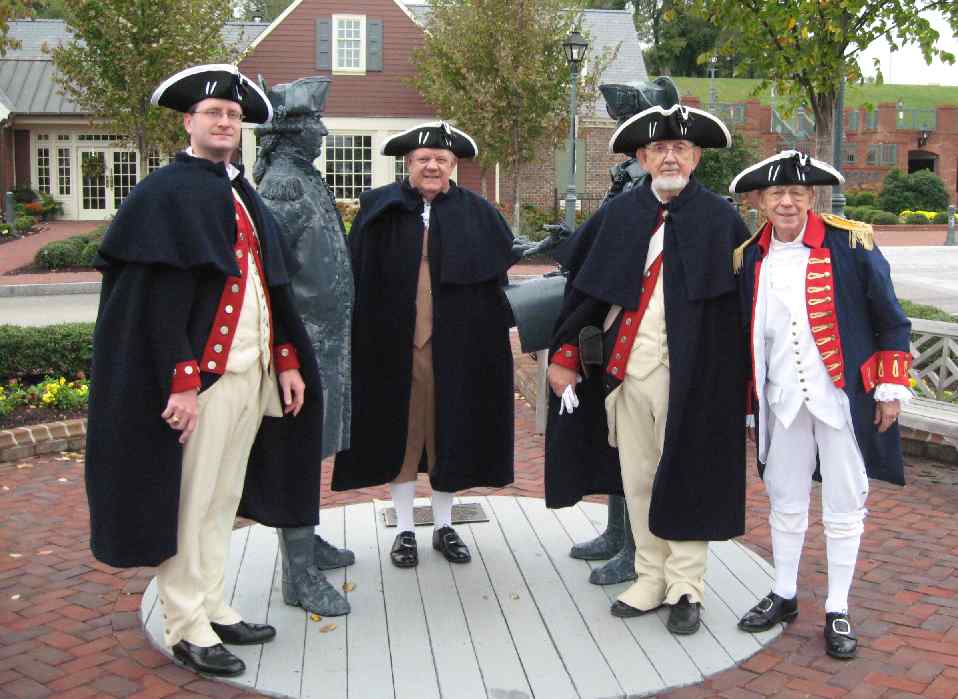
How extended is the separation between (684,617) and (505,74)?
19456 millimetres

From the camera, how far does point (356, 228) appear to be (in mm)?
4855

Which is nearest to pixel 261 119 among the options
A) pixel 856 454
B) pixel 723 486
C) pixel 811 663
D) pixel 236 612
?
pixel 236 612

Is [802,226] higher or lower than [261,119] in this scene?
lower

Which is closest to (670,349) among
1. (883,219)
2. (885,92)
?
(883,219)

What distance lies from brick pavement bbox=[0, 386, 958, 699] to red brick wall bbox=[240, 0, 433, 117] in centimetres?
2179

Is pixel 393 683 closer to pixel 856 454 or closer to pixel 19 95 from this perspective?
pixel 856 454

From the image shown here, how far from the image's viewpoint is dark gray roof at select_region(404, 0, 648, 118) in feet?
92.6

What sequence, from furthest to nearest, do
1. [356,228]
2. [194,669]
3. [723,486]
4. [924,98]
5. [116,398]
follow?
[924,98], [356,228], [723,486], [194,669], [116,398]

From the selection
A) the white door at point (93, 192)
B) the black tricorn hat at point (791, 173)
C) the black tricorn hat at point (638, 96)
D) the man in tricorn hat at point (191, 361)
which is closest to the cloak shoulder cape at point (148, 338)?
the man in tricorn hat at point (191, 361)

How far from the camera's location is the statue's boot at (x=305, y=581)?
14.3 feet

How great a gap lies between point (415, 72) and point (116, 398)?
80.3 feet

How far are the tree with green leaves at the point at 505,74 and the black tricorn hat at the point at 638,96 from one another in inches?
713

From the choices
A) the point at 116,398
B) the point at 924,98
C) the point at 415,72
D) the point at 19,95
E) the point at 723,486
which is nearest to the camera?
the point at 116,398

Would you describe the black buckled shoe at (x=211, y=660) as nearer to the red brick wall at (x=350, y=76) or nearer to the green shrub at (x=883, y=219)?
the red brick wall at (x=350, y=76)
